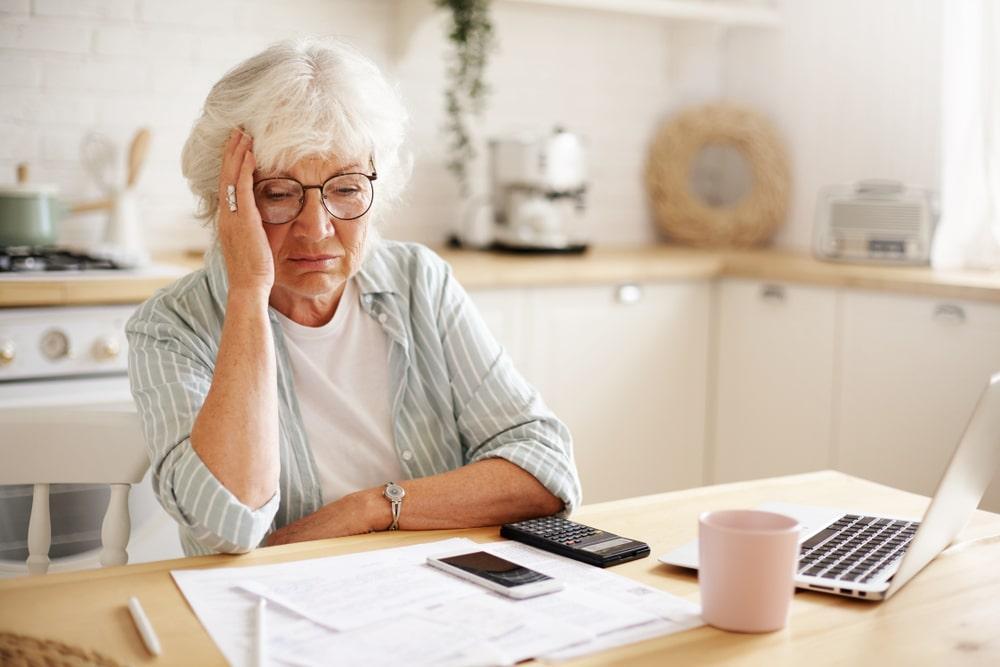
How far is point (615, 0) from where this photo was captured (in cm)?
337

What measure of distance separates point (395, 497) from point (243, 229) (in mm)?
403

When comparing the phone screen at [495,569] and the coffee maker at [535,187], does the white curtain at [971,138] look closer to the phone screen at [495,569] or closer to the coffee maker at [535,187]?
the coffee maker at [535,187]

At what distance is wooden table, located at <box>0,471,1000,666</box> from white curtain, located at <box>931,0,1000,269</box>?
1.92 meters

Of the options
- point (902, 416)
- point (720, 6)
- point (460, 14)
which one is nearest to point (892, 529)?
point (902, 416)

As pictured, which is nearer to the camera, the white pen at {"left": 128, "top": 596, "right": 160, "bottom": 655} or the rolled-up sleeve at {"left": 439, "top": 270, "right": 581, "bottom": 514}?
the white pen at {"left": 128, "top": 596, "right": 160, "bottom": 655}

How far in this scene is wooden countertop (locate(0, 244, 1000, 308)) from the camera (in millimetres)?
2326

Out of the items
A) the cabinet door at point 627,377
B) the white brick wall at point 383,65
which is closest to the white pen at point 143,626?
the cabinet door at point 627,377

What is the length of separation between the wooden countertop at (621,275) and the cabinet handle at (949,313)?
30 mm

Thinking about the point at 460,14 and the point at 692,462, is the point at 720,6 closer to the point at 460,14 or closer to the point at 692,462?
the point at 460,14

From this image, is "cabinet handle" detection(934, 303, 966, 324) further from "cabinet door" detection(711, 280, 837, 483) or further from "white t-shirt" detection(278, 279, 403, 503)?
"white t-shirt" detection(278, 279, 403, 503)

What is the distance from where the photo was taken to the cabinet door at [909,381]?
273cm

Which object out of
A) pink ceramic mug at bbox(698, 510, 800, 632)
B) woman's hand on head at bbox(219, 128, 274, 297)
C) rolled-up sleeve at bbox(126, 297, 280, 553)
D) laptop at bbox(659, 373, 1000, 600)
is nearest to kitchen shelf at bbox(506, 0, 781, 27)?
woman's hand on head at bbox(219, 128, 274, 297)

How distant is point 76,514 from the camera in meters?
1.82

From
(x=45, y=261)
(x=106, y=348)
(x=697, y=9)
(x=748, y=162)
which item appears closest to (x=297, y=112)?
(x=106, y=348)
